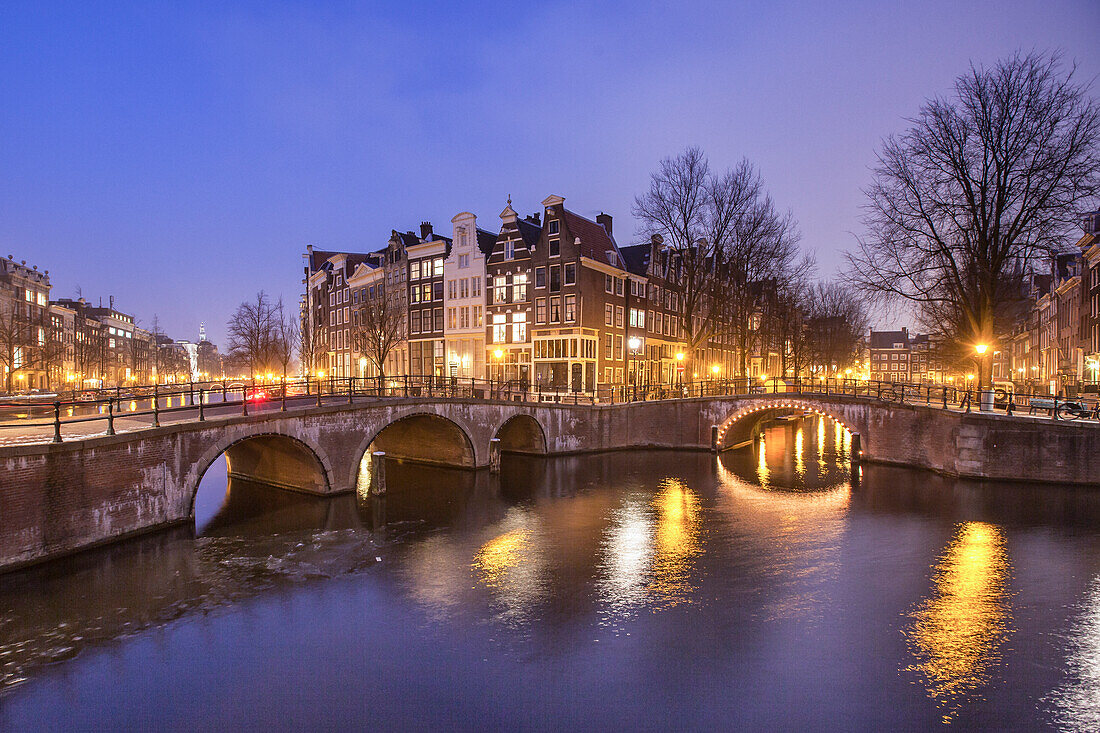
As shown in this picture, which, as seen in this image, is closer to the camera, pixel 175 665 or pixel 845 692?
pixel 845 692

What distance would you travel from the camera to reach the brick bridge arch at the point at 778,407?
3203 cm

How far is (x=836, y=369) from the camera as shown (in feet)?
252

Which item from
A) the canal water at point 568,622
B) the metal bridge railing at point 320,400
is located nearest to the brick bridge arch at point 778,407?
the metal bridge railing at point 320,400

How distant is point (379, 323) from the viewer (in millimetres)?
47750

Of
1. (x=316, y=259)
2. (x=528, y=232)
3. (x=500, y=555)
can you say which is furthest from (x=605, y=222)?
(x=316, y=259)

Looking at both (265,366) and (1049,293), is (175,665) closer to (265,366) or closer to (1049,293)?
(265,366)

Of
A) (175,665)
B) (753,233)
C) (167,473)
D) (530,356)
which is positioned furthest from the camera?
(530,356)

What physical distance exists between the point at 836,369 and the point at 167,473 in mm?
77837

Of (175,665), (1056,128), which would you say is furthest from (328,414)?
(1056,128)

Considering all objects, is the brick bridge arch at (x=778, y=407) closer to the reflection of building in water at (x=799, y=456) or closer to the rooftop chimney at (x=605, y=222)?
the reflection of building in water at (x=799, y=456)

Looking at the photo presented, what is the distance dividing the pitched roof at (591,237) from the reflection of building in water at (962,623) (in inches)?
1217

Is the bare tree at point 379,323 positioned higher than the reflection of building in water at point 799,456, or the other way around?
the bare tree at point 379,323

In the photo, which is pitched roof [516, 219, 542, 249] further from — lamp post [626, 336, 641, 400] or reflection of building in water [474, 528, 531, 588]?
reflection of building in water [474, 528, 531, 588]

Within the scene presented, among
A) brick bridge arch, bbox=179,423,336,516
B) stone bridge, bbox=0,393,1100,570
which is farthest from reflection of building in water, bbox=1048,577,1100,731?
brick bridge arch, bbox=179,423,336,516
